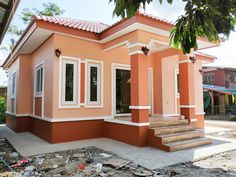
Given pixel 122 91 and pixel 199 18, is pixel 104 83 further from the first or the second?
pixel 199 18

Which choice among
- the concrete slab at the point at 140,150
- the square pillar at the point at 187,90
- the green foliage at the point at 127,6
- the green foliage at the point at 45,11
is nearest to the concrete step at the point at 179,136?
the concrete slab at the point at 140,150

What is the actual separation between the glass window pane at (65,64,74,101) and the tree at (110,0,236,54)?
5.55 m

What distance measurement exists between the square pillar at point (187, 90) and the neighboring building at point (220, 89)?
15.0 m

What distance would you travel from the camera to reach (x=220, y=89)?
22.4 m

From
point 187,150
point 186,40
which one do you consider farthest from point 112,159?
point 186,40

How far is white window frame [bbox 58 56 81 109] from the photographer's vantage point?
7281mm

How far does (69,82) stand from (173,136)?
4.34 meters

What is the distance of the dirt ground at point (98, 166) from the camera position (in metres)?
4.25

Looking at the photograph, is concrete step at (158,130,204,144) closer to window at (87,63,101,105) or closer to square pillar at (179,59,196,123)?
square pillar at (179,59,196,123)

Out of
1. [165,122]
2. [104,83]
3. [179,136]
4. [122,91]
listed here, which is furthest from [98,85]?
[179,136]

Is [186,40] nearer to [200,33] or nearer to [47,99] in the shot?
[200,33]

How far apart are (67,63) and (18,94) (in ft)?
14.5

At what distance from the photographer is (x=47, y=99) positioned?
767 cm

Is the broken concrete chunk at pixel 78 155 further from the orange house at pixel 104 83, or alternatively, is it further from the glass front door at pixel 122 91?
the glass front door at pixel 122 91
